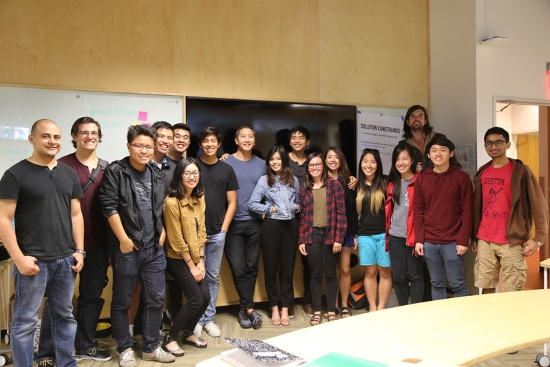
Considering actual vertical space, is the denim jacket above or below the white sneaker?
above

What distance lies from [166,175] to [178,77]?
1.19 m

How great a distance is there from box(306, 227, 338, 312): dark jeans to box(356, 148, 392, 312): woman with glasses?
0.28 m

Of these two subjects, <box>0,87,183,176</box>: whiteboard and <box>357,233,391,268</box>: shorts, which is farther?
<box>357,233,391,268</box>: shorts

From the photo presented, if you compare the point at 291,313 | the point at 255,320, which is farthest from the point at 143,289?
the point at 291,313

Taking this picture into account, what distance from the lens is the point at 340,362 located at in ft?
4.02

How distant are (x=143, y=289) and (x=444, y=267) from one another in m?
2.17

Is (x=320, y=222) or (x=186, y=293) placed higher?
(x=320, y=222)

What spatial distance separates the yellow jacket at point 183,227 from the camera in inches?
111

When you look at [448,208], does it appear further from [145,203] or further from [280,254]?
[145,203]

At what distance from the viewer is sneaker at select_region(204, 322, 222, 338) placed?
3281mm

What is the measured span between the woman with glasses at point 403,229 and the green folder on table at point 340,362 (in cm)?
212

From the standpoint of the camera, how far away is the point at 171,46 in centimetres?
378

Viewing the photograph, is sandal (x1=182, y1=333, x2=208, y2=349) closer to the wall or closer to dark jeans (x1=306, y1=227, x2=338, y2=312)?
dark jeans (x1=306, y1=227, x2=338, y2=312)

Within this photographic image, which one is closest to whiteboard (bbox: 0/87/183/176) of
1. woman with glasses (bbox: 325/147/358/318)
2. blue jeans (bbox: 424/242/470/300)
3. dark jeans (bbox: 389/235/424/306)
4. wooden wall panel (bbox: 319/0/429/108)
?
woman with glasses (bbox: 325/147/358/318)
